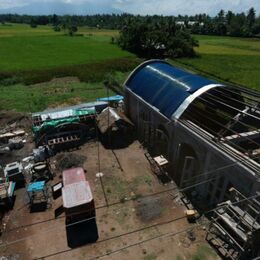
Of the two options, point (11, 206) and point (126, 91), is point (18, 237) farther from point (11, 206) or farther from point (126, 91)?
point (126, 91)

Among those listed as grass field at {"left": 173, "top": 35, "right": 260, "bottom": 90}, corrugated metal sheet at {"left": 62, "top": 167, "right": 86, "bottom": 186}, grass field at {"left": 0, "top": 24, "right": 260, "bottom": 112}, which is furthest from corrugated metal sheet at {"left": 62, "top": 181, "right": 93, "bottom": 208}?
grass field at {"left": 173, "top": 35, "right": 260, "bottom": 90}

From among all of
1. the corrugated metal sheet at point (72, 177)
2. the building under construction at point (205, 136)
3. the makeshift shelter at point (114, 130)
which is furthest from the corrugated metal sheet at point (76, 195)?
the makeshift shelter at point (114, 130)

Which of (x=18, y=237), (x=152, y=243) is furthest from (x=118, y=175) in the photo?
(x=18, y=237)

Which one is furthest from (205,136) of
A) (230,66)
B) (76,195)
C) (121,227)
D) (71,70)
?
(230,66)

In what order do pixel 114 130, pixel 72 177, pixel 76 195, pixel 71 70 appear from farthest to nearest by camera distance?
pixel 71 70, pixel 114 130, pixel 72 177, pixel 76 195

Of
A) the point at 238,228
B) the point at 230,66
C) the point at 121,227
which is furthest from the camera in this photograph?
the point at 230,66

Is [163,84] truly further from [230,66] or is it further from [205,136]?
[230,66]
